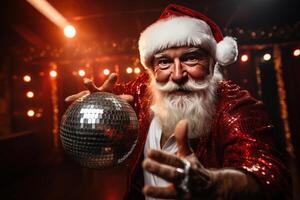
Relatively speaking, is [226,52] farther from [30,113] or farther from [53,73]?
[30,113]

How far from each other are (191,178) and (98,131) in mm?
411

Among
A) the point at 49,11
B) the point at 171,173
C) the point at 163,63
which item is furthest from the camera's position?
the point at 49,11

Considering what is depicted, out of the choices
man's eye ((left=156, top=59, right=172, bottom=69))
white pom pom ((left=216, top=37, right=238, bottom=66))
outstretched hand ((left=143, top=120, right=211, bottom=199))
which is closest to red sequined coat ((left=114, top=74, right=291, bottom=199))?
white pom pom ((left=216, top=37, right=238, bottom=66))

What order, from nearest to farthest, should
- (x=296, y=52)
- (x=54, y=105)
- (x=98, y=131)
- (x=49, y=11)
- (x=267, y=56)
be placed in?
(x=98, y=131), (x=49, y=11), (x=296, y=52), (x=267, y=56), (x=54, y=105)

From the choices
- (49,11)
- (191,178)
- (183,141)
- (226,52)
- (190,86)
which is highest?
(49,11)

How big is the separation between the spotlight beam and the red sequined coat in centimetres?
375

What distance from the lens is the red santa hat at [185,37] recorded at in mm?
1466

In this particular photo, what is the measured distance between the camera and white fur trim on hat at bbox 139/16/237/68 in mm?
1460

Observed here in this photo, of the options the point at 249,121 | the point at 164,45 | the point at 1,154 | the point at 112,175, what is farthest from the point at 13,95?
the point at 249,121

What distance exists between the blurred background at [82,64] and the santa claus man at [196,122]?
3.09 metres

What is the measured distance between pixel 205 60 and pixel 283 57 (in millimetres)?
6373

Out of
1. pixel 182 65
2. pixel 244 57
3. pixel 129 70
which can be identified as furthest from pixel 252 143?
pixel 244 57

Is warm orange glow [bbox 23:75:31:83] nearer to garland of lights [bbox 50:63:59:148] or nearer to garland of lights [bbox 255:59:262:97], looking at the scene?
garland of lights [bbox 50:63:59:148]

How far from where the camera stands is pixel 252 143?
1.11m
